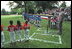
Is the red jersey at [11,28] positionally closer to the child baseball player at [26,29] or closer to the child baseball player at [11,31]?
the child baseball player at [11,31]

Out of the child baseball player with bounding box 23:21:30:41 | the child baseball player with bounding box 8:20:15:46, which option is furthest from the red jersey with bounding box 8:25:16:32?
the child baseball player with bounding box 23:21:30:41

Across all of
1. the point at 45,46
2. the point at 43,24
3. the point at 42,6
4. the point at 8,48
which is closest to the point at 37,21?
the point at 43,24

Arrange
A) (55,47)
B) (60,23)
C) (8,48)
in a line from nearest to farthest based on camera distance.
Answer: (8,48)
(55,47)
(60,23)

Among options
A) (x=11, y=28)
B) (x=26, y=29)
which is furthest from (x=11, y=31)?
(x=26, y=29)

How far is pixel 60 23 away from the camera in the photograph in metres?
4.44

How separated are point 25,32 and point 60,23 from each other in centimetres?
132

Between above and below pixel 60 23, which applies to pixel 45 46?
below

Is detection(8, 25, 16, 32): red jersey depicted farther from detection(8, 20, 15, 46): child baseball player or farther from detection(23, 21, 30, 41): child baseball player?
detection(23, 21, 30, 41): child baseball player

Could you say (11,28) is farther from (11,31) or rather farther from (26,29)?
(26,29)

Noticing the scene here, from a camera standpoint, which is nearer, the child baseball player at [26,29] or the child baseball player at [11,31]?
the child baseball player at [11,31]

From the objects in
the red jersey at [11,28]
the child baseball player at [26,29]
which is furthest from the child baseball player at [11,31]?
the child baseball player at [26,29]

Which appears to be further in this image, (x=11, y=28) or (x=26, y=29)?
(x=26, y=29)

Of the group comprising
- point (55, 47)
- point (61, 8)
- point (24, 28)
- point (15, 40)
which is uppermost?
point (61, 8)

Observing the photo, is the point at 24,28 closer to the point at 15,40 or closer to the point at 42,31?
the point at 15,40
